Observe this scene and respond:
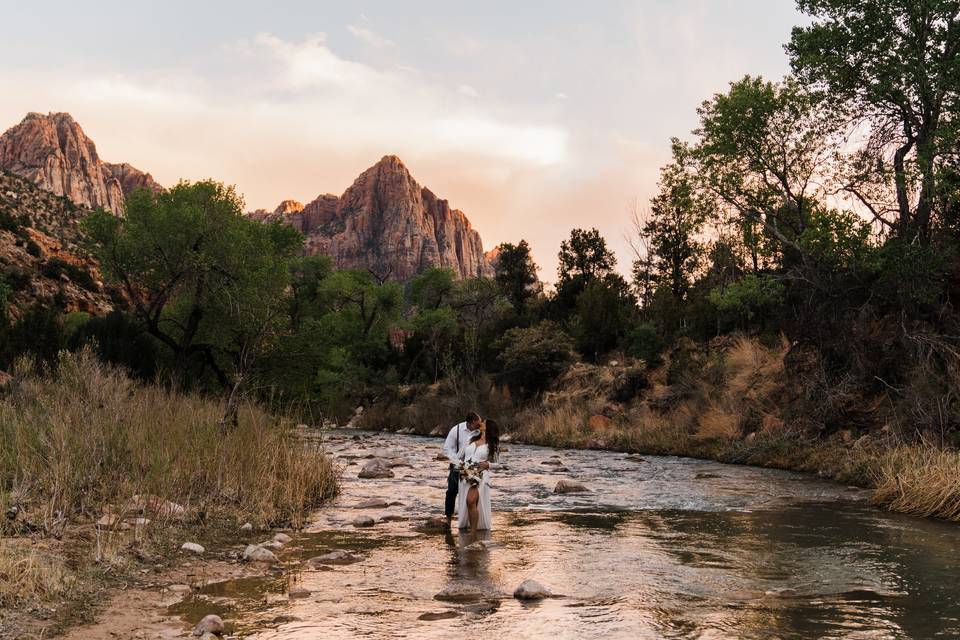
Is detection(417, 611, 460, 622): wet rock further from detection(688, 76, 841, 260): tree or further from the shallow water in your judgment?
detection(688, 76, 841, 260): tree

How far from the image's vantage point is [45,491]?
30.7 feet

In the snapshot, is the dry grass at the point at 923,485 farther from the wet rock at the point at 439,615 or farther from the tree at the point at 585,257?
the tree at the point at 585,257

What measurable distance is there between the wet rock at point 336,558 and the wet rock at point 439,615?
8.63 ft

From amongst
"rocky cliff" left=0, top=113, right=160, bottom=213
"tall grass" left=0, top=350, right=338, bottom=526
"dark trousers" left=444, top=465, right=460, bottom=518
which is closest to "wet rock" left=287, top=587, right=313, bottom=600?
"tall grass" left=0, top=350, right=338, bottom=526

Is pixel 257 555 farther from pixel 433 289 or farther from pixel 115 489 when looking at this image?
pixel 433 289

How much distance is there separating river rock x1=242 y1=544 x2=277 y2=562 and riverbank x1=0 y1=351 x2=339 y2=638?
712 mm

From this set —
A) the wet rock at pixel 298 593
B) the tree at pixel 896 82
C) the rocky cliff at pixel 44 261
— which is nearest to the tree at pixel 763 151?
the tree at pixel 896 82

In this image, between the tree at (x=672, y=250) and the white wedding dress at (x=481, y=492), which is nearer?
the white wedding dress at (x=481, y=492)

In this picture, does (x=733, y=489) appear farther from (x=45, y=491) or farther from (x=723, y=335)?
(x=723, y=335)

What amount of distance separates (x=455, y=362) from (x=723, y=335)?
818 inches

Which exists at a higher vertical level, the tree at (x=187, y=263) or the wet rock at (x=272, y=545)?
the tree at (x=187, y=263)

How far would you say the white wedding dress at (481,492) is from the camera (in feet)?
38.8

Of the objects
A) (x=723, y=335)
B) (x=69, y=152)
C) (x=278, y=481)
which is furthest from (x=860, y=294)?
(x=69, y=152)

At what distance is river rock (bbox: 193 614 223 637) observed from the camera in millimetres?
6134
